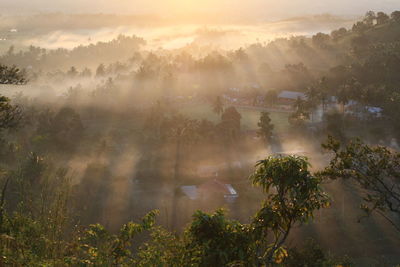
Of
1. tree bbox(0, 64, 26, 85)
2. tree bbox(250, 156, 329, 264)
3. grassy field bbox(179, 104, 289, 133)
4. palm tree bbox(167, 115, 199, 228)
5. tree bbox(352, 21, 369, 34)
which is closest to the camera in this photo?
tree bbox(250, 156, 329, 264)

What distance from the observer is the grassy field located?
2278 inches

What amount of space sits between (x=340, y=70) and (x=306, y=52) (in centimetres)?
3064

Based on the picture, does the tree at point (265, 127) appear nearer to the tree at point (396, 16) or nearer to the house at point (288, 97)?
the house at point (288, 97)

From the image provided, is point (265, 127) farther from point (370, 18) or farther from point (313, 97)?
point (370, 18)

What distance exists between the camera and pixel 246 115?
65.6m

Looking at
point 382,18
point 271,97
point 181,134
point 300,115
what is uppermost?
point 382,18

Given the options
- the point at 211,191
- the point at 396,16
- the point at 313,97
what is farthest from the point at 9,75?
the point at 396,16

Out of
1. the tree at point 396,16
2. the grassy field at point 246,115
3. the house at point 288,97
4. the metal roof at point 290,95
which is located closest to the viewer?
the grassy field at point 246,115

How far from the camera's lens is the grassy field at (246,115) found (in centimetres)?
5785

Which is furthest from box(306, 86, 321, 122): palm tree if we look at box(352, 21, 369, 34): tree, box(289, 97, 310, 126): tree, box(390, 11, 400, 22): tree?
box(390, 11, 400, 22): tree

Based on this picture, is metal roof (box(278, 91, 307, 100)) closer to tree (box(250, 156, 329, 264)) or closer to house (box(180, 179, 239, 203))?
house (box(180, 179, 239, 203))

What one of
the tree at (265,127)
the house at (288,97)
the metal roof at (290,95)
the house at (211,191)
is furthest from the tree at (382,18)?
the house at (211,191)

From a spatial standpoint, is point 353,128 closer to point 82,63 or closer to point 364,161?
point 364,161

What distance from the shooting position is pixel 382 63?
76.2 m
